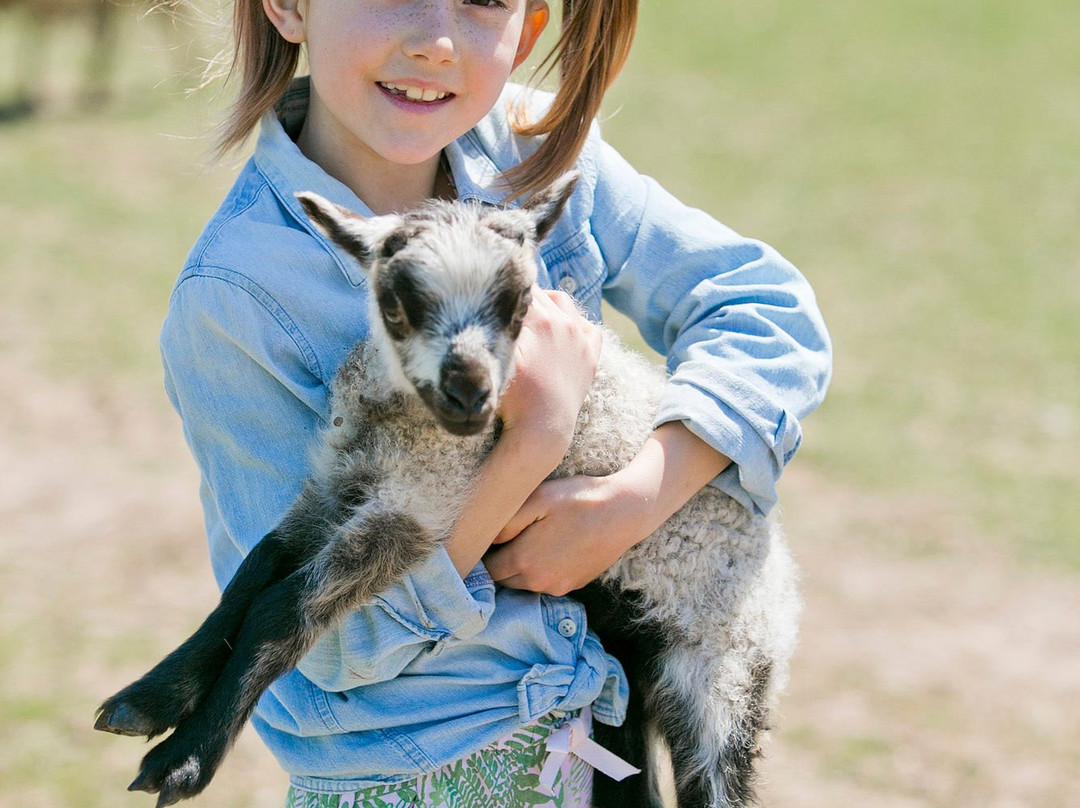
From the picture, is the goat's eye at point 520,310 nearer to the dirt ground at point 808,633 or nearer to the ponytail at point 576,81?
the ponytail at point 576,81

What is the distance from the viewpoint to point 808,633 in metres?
6.38

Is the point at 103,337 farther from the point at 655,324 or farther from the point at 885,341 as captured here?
the point at 655,324

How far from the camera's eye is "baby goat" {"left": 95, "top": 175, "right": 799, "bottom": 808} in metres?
2.34

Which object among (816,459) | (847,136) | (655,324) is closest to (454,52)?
(655,324)

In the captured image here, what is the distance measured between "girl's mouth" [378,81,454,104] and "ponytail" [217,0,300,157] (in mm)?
336

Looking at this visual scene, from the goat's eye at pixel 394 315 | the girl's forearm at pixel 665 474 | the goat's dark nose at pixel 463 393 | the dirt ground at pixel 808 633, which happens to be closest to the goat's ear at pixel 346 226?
the goat's eye at pixel 394 315

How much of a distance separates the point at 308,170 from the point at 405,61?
13.1 inches

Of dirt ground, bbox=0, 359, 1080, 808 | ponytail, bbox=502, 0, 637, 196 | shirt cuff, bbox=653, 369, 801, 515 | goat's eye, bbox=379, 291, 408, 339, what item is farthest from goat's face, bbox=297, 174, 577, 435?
dirt ground, bbox=0, 359, 1080, 808

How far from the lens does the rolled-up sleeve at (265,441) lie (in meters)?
2.39

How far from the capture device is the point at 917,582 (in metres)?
6.77

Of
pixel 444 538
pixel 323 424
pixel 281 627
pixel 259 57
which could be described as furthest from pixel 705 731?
pixel 259 57

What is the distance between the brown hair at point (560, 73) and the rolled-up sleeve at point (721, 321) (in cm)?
12

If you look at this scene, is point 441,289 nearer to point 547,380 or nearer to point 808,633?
point 547,380

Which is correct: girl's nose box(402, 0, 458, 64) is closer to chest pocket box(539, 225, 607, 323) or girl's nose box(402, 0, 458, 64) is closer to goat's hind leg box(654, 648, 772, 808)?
chest pocket box(539, 225, 607, 323)
